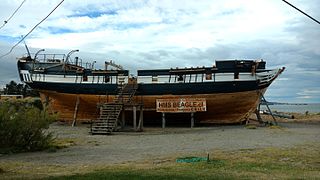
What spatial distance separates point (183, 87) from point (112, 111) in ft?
23.2

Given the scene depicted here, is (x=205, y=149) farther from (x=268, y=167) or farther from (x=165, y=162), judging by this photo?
(x=268, y=167)

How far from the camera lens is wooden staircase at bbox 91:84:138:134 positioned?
106 feet

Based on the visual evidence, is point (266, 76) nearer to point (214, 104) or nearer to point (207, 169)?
point (214, 104)

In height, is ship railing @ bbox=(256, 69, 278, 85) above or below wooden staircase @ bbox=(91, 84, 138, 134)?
above

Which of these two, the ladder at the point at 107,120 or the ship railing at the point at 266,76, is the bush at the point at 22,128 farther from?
the ship railing at the point at 266,76

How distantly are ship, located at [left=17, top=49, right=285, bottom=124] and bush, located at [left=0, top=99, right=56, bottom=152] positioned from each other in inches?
656

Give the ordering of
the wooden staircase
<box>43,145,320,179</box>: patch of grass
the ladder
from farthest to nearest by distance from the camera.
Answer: the wooden staircase
the ladder
<box>43,145,320,179</box>: patch of grass

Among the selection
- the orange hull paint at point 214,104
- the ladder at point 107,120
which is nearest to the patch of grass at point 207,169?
the ladder at point 107,120

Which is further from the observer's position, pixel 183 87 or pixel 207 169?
pixel 183 87

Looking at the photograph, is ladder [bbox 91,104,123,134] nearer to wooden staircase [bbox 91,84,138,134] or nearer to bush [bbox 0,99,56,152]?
wooden staircase [bbox 91,84,138,134]

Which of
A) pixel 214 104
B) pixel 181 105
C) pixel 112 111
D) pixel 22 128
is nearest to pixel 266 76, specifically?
pixel 214 104

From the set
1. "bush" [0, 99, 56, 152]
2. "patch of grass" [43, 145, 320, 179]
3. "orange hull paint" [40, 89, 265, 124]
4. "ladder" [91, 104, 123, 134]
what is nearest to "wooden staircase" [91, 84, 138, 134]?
"ladder" [91, 104, 123, 134]

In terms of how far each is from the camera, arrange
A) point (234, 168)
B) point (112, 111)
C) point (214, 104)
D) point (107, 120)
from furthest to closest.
Result: point (214, 104) → point (112, 111) → point (107, 120) → point (234, 168)

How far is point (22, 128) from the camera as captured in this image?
19359 mm
